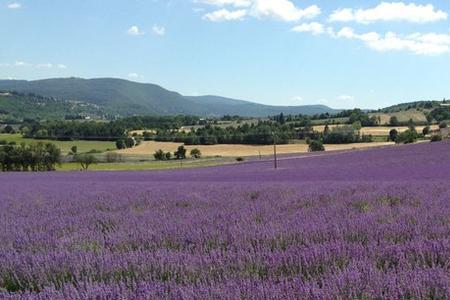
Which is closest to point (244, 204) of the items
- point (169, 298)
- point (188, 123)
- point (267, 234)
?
point (267, 234)

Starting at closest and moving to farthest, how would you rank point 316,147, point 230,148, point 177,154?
point 316,147 → point 177,154 → point 230,148

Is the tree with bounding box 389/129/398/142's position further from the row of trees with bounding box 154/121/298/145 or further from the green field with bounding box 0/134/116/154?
the green field with bounding box 0/134/116/154

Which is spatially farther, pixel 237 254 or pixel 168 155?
pixel 168 155

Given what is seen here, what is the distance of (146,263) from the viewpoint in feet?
10.5

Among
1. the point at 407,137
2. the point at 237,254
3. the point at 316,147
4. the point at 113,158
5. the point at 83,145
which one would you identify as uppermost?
the point at 237,254

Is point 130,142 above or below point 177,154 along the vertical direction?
above

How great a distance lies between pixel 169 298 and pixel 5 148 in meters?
70.8

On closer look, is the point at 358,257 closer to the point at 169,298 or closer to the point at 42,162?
the point at 169,298

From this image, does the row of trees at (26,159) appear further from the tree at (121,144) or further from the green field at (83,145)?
the tree at (121,144)

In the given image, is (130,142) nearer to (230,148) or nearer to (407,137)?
(230,148)

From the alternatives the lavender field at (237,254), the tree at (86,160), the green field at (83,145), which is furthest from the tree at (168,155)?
the lavender field at (237,254)

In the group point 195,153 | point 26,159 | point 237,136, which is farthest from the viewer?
point 237,136

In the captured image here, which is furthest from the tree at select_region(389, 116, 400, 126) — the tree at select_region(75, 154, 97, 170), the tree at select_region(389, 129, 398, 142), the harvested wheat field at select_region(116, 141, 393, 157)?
the tree at select_region(75, 154, 97, 170)

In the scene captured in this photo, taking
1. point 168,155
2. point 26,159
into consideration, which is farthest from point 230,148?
point 26,159
